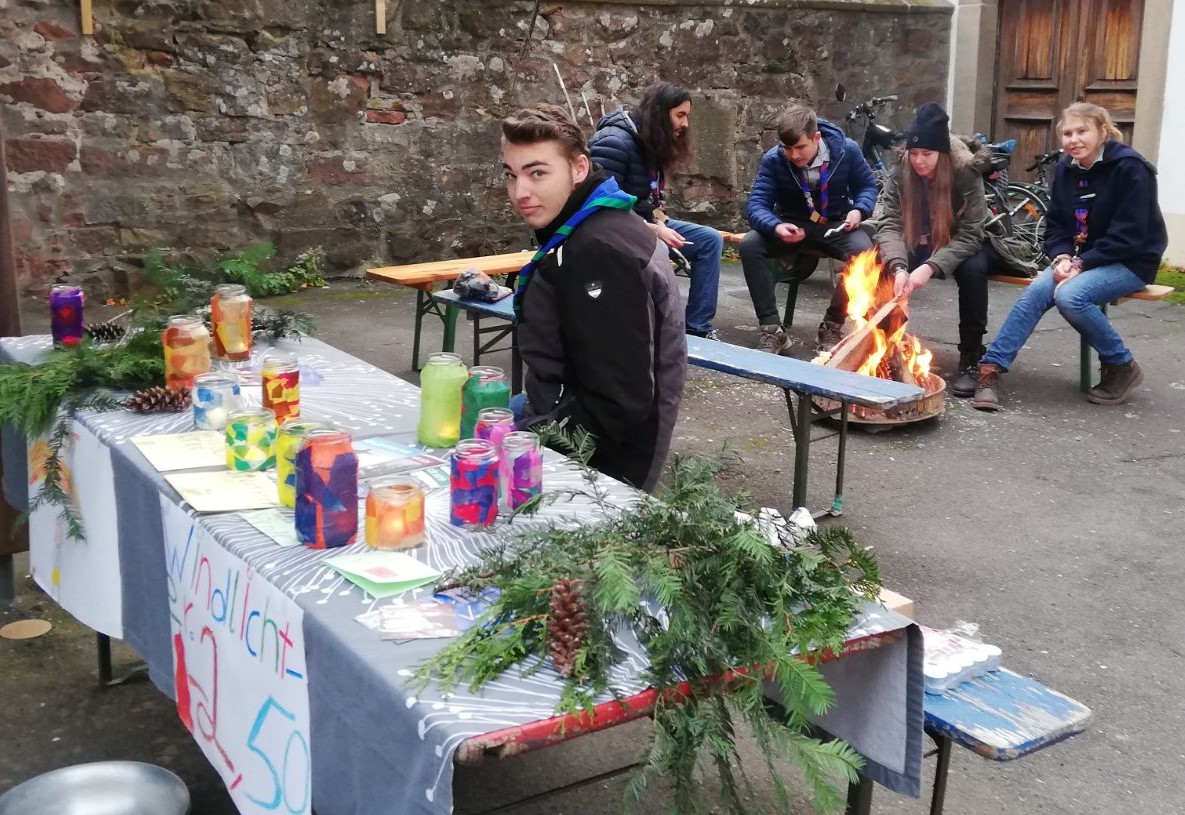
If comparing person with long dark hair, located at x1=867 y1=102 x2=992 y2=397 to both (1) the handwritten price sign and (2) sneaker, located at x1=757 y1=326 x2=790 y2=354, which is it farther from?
(1) the handwritten price sign

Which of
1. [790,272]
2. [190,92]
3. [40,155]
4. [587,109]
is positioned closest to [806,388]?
[790,272]

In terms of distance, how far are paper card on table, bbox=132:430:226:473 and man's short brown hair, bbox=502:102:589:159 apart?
96cm

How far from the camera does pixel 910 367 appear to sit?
619 cm

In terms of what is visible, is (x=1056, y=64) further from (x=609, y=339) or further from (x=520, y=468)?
(x=520, y=468)

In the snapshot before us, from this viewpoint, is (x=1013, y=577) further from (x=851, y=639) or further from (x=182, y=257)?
(x=182, y=257)

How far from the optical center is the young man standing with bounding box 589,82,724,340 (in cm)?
644

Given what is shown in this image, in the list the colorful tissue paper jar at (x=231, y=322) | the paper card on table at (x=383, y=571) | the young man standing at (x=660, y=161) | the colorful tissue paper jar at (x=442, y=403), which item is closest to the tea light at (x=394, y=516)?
the paper card on table at (x=383, y=571)

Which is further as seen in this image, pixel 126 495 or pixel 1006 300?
pixel 1006 300

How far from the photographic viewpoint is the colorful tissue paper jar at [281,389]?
9.75 ft

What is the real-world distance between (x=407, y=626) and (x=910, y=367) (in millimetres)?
4696

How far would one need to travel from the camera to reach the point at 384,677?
1761mm

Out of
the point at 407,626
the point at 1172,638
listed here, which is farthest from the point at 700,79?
the point at 407,626

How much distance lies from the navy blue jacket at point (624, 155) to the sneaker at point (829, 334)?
1418 millimetres

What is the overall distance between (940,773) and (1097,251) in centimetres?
445
